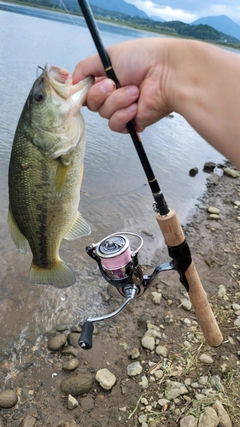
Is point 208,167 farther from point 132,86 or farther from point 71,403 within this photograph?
point 132,86

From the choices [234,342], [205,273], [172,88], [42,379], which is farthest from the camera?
[205,273]

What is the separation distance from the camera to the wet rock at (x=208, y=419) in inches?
110

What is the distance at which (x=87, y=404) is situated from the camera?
10.4 ft

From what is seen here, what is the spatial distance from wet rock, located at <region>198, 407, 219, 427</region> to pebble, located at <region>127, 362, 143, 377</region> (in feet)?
2.39

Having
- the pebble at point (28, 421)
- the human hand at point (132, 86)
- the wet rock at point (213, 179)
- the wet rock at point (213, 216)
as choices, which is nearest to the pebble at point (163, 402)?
the pebble at point (28, 421)

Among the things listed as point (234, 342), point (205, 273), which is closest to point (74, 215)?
point (234, 342)

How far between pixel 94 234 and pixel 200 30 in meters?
70.0

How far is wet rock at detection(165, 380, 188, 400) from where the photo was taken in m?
3.17

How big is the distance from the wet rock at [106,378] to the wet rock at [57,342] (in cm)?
50

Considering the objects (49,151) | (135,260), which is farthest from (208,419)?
(49,151)

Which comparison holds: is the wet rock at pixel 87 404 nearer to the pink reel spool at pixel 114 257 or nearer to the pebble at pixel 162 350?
the pebble at pixel 162 350

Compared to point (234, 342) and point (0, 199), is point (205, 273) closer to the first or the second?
point (234, 342)

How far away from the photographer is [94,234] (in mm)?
5738

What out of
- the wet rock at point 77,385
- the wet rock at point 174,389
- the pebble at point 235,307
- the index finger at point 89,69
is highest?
the index finger at point 89,69
